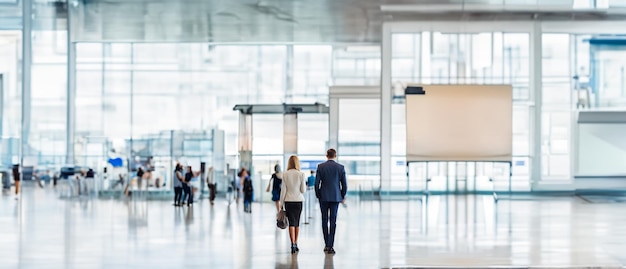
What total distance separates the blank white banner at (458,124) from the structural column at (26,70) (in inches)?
584

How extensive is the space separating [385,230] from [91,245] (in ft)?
17.4

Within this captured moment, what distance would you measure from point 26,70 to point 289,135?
41.0 feet

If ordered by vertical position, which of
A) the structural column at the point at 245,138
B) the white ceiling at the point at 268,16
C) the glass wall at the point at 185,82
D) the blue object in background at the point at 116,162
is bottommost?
the blue object in background at the point at 116,162

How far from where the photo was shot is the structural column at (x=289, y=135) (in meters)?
26.0

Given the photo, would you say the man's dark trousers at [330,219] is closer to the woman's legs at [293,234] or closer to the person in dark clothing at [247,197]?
the woman's legs at [293,234]

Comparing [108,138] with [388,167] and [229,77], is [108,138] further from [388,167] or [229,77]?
[388,167]

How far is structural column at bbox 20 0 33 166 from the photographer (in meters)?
32.6

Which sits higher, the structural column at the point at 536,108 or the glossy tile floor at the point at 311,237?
the structural column at the point at 536,108

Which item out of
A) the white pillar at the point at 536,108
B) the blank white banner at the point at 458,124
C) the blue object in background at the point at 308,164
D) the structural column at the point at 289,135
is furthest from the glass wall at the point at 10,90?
the white pillar at the point at 536,108

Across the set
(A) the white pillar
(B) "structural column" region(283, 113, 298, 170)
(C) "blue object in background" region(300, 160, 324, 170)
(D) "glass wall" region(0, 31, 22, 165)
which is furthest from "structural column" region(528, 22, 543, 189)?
(D) "glass wall" region(0, 31, 22, 165)

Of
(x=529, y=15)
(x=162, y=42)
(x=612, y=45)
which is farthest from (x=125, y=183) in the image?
(x=612, y=45)

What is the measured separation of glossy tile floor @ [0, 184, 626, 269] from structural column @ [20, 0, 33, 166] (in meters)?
8.96

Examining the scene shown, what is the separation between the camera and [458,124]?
25172 mm

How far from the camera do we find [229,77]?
112 ft
